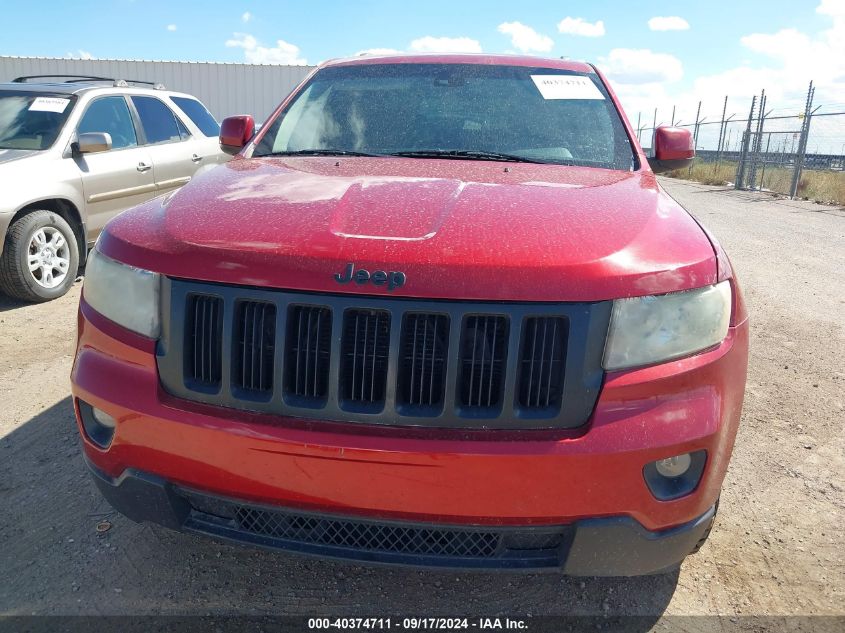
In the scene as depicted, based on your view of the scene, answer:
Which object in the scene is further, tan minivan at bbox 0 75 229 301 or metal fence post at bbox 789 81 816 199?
metal fence post at bbox 789 81 816 199

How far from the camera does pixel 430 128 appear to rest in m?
2.81

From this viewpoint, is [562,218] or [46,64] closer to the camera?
[562,218]

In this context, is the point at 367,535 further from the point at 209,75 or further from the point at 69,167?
the point at 209,75

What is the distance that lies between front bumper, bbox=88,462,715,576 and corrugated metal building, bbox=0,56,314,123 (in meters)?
21.4

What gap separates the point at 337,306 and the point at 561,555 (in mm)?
862

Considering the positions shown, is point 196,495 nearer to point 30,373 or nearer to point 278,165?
point 278,165

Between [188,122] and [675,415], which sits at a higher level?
[188,122]

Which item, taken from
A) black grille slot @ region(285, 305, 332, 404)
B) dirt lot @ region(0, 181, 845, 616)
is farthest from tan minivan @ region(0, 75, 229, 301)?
black grille slot @ region(285, 305, 332, 404)

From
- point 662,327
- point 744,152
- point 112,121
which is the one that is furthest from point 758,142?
point 662,327

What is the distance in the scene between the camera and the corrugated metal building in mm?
21438

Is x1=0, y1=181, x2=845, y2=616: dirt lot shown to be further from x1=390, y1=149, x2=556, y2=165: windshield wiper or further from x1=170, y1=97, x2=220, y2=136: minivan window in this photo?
x1=170, y1=97, x2=220, y2=136: minivan window

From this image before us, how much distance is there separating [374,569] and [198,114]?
648 centimetres

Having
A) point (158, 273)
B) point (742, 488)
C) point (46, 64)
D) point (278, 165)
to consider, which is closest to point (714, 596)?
point (742, 488)

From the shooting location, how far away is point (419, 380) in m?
1.58
